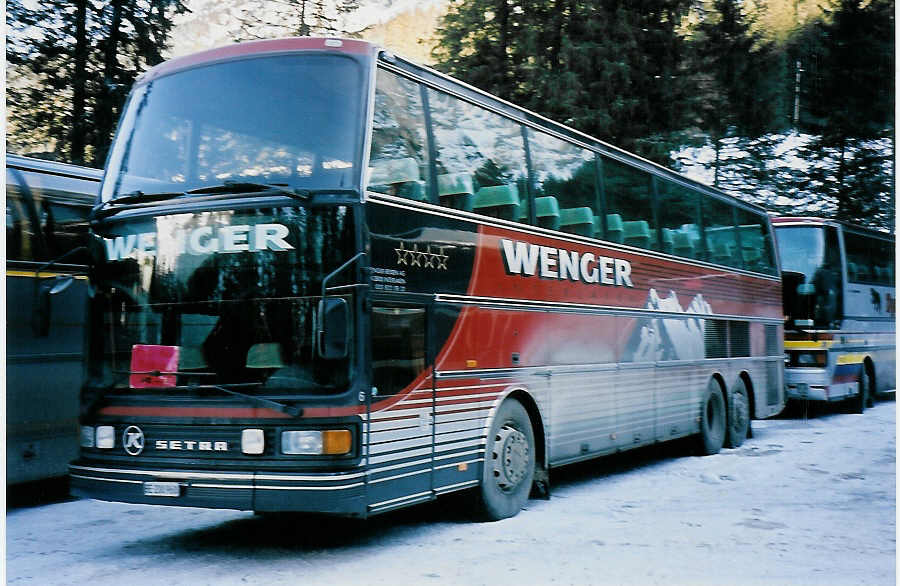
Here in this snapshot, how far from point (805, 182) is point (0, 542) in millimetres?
28583

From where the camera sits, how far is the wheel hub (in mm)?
8688

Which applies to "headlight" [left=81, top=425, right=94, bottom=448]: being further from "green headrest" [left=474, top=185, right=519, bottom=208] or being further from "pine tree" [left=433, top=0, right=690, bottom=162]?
"pine tree" [left=433, top=0, right=690, bottom=162]

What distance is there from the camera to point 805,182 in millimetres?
31438

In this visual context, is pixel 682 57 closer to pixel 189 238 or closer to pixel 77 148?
pixel 77 148

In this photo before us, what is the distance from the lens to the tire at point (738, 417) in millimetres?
14414

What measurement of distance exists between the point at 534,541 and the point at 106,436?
322cm

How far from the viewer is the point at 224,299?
23.1 ft

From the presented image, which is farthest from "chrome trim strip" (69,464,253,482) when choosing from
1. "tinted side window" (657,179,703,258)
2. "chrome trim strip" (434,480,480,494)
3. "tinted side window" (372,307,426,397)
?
"tinted side window" (657,179,703,258)

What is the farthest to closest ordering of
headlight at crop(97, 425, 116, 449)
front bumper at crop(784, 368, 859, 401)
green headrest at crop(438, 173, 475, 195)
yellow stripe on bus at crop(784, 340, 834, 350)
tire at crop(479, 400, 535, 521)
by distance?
yellow stripe on bus at crop(784, 340, 834, 350) < front bumper at crop(784, 368, 859, 401) < tire at crop(479, 400, 535, 521) < green headrest at crop(438, 173, 475, 195) < headlight at crop(97, 425, 116, 449)

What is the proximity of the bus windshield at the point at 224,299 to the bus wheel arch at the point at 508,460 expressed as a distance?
2199 millimetres

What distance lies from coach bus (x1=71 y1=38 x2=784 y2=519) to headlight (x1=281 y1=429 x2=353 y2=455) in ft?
0.04

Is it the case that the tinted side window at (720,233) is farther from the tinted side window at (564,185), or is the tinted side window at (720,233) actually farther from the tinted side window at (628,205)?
the tinted side window at (564,185)

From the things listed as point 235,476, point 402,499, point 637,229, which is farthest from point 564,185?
point 235,476

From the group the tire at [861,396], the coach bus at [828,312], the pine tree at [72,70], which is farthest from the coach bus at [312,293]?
the tire at [861,396]
